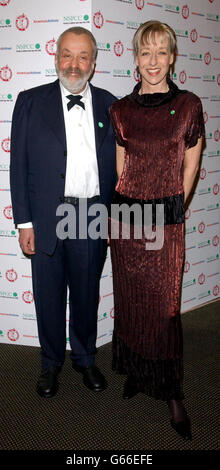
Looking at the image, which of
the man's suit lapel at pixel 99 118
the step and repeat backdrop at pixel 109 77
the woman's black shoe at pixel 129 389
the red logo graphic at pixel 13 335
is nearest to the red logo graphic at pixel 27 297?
the step and repeat backdrop at pixel 109 77

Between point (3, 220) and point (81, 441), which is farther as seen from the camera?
point (3, 220)

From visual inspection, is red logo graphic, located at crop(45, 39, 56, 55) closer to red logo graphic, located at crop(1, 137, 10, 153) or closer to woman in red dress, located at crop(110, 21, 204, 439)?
red logo graphic, located at crop(1, 137, 10, 153)

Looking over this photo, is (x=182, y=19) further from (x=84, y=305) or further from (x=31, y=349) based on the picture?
(x=31, y=349)

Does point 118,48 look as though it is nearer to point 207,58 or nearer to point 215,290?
point 207,58

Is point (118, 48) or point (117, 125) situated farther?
point (118, 48)

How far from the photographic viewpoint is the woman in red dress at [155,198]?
1.94m

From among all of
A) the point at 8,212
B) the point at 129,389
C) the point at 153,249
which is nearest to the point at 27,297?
the point at 8,212

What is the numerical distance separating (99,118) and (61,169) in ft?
1.10

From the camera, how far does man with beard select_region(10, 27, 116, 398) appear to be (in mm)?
2182

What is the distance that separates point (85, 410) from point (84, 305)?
21.0 inches

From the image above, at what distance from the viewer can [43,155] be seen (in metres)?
2.20

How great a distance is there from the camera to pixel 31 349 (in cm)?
298

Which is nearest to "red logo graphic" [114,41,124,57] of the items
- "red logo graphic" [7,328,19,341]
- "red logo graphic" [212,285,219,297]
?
"red logo graphic" [7,328,19,341]
